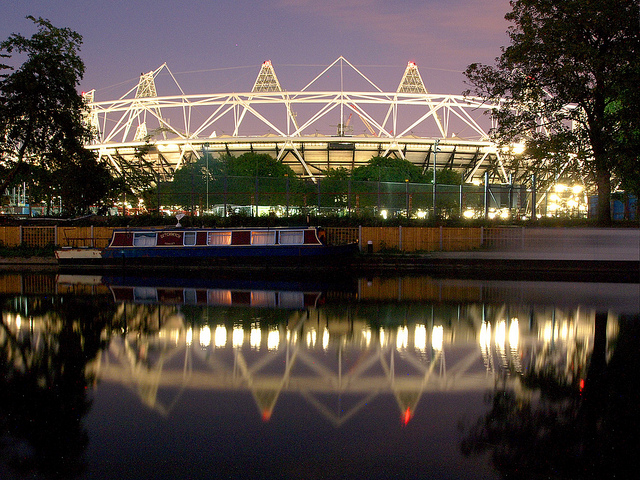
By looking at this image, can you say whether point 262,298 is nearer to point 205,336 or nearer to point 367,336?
point 205,336

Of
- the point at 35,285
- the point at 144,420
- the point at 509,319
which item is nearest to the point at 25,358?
the point at 144,420

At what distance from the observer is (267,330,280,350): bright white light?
8203 millimetres

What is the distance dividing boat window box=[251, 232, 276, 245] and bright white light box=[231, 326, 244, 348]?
13.0 m

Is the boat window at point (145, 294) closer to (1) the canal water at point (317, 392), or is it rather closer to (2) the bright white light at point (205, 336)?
(1) the canal water at point (317, 392)

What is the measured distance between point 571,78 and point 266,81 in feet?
207

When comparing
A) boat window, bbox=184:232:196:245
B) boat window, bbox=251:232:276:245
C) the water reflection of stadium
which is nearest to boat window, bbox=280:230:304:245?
boat window, bbox=251:232:276:245

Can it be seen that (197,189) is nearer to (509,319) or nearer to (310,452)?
(509,319)

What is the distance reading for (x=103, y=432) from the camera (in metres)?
5.04

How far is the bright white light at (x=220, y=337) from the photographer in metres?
8.33

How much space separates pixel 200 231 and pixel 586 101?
16.5 m

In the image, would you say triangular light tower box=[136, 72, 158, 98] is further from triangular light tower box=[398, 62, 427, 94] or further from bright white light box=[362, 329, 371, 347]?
bright white light box=[362, 329, 371, 347]

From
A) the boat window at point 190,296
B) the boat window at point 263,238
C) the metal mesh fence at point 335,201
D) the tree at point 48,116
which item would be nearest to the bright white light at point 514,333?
the boat window at point 190,296

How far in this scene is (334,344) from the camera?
27.6 ft

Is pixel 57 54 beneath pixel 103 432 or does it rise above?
above
